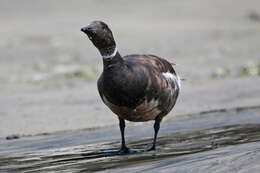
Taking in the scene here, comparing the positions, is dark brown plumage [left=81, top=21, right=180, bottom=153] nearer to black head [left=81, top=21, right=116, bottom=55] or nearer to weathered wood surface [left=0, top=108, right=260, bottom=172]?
black head [left=81, top=21, right=116, bottom=55]

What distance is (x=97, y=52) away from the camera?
51.4 feet

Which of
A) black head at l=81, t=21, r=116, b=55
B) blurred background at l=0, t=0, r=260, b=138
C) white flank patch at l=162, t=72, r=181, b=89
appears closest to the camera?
black head at l=81, t=21, r=116, b=55

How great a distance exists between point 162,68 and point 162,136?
97 centimetres

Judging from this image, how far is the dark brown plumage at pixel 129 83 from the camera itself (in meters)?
6.56

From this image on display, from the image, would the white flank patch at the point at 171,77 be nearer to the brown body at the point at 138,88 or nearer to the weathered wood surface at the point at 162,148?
the brown body at the point at 138,88

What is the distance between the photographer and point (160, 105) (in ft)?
23.7

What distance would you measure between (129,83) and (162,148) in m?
0.84

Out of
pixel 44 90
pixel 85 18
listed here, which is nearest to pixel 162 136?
pixel 44 90

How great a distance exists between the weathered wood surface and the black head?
103 centimetres

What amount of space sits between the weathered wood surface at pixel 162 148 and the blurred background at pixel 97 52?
0.75 metres

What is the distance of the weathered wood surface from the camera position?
218 inches

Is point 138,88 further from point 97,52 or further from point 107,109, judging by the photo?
point 97,52

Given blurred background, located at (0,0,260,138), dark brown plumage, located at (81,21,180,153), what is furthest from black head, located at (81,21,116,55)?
blurred background, located at (0,0,260,138)

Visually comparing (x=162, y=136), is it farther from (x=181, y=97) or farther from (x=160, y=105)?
(x=181, y=97)
